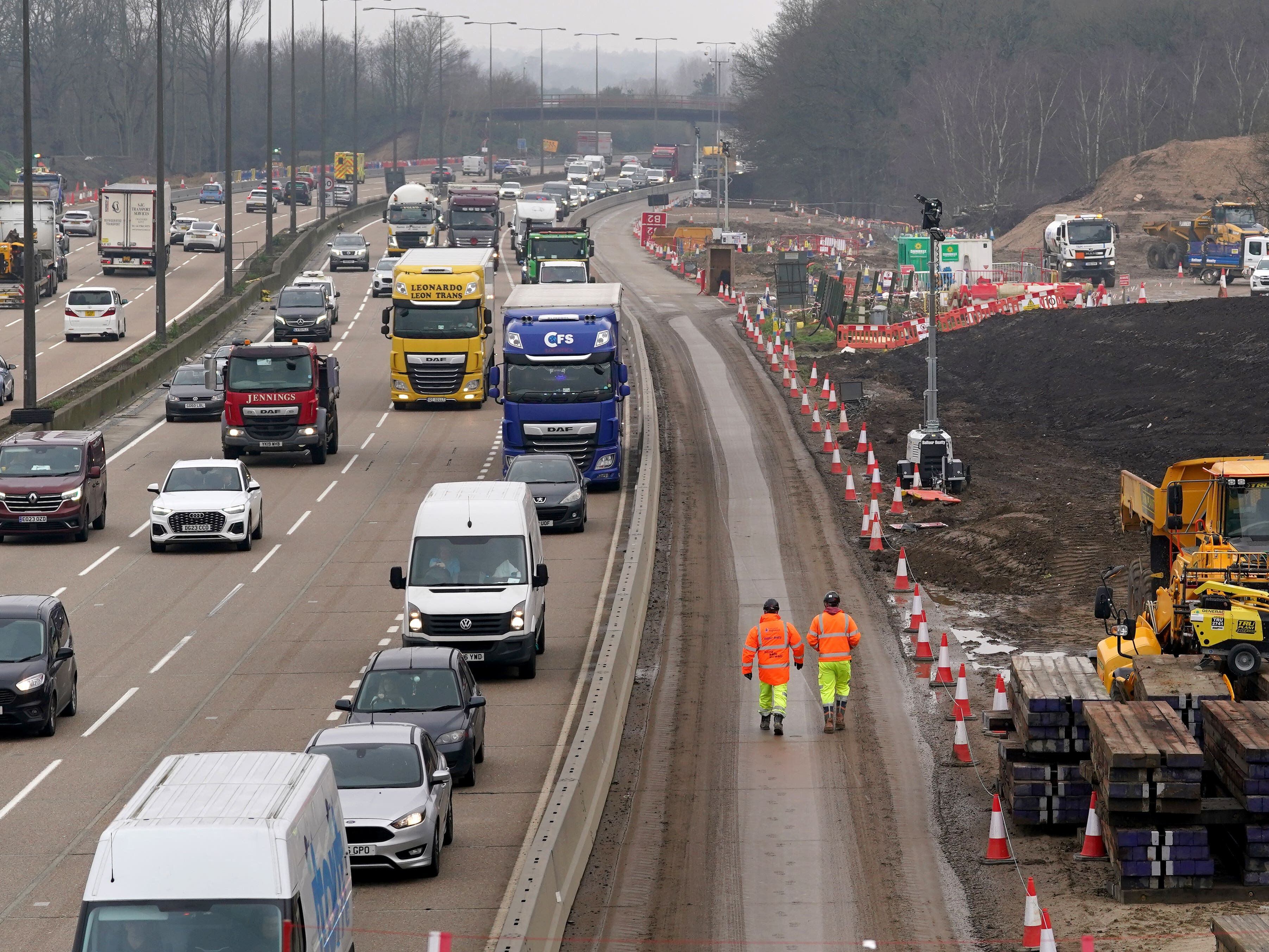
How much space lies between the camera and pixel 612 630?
24.4m

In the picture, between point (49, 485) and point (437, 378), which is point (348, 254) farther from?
point (49, 485)

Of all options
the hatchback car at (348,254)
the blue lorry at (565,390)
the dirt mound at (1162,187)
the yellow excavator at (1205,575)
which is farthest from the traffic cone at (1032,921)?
the dirt mound at (1162,187)

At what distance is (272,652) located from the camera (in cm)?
2634

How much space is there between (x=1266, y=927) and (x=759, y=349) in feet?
157

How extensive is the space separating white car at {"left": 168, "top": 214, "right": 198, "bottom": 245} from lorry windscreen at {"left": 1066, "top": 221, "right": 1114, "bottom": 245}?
42.4 metres

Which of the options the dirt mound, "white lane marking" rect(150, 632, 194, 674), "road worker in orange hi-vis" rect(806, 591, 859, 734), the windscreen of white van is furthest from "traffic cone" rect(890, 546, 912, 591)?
the dirt mound

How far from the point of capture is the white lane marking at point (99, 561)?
1244 inches

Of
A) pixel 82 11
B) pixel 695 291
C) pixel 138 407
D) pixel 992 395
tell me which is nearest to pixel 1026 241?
pixel 695 291

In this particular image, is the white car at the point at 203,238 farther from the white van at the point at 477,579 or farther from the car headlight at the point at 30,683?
the car headlight at the point at 30,683

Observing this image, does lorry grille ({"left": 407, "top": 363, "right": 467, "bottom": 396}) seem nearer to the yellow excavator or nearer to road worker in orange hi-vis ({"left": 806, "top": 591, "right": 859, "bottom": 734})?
road worker in orange hi-vis ({"left": 806, "top": 591, "right": 859, "bottom": 734})

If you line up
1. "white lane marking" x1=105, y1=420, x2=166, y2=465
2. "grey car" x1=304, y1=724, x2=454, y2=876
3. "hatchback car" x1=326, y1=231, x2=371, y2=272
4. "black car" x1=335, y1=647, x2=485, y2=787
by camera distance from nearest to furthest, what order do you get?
"grey car" x1=304, y1=724, x2=454, y2=876 < "black car" x1=335, y1=647, x2=485, y2=787 < "white lane marking" x1=105, y1=420, x2=166, y2=465 < "hatchback car" x1=326, y1=231, x2=371, y2=272

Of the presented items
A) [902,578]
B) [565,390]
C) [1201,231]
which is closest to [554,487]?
[565,390]

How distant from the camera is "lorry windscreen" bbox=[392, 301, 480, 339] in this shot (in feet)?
154

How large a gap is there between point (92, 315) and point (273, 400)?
2292 cm
